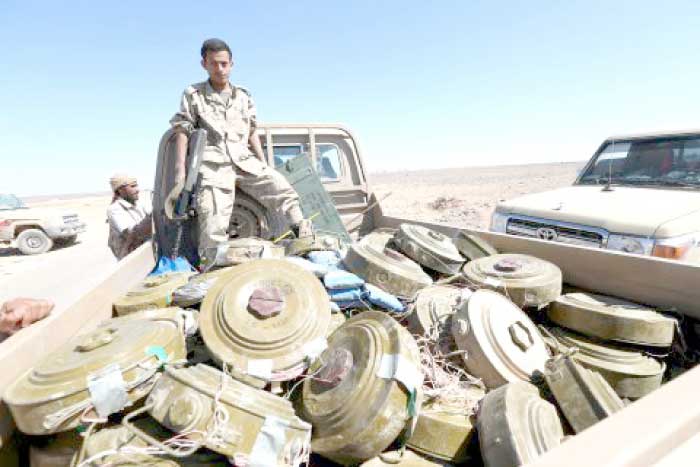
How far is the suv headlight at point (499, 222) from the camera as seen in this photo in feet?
16.3

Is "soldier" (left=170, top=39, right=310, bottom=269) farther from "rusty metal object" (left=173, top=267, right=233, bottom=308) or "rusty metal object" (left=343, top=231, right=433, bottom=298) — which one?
"rusty metal object" (left=343, top=231, right=433, bottom=298)

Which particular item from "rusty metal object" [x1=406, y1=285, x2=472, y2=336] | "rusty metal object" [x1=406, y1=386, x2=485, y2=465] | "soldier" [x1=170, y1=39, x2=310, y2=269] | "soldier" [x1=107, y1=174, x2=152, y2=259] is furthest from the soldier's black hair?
"rusty metal object" [x1=406, y1=386, x2=485, y2=465]

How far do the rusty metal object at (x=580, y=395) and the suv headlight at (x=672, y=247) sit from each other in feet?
7.01

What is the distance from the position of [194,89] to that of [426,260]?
2.74 m

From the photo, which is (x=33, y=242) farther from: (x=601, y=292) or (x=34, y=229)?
(x=601, y=292)

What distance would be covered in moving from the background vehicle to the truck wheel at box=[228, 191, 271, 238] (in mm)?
12550

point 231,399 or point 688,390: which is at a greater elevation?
point 688,390

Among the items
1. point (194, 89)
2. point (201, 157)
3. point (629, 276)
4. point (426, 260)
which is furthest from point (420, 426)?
point (194, 89)

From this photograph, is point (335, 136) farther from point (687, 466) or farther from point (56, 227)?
point (56, 227)

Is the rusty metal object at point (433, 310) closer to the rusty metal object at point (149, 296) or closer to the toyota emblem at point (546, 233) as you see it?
the rusty metal object at point (149, 296)

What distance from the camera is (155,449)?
1.48 meters

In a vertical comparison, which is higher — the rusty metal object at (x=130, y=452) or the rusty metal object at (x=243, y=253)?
the rusty metal object at (x=243, y=253)

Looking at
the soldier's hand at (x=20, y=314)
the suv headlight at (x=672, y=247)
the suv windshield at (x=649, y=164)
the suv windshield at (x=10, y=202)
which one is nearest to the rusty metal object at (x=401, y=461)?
the soldier's hand at (x=20, y=314)

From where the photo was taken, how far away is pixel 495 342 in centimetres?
217
